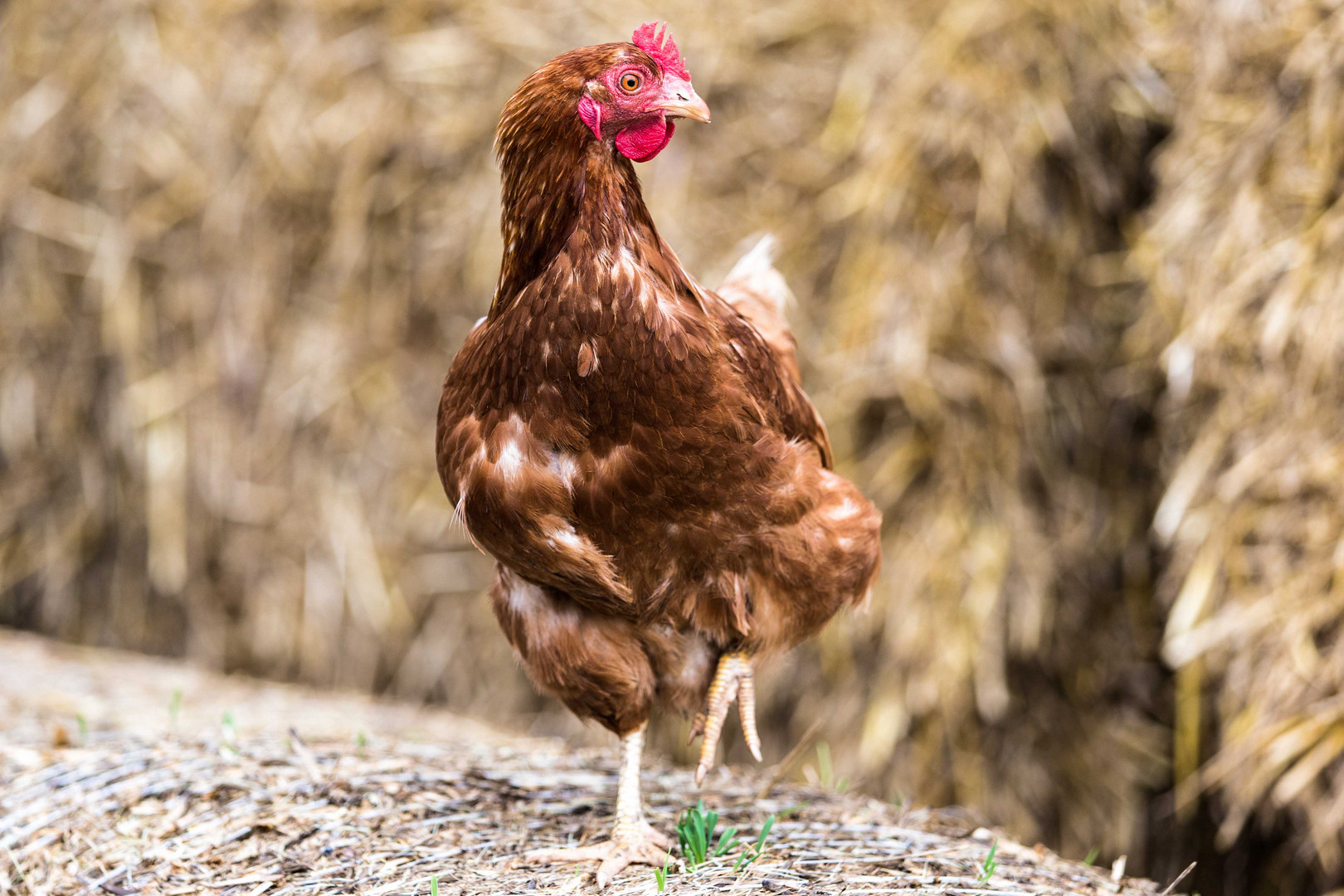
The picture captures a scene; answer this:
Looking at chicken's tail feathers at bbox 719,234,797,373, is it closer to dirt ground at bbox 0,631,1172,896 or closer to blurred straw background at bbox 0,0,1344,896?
blurred straw background at bbox 0,0,1344,896

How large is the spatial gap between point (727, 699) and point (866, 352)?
1.85 m

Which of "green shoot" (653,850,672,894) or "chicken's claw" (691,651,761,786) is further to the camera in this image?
"chicken's claw" (691,651,761,786)

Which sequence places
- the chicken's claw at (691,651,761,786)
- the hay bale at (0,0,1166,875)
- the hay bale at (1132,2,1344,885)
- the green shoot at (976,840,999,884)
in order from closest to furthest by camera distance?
1. the green shoot at (976,840,999,884)
2. the chicken's claw at (691,651,761,786)
3. the hay bale at (1132,2,1344,885)
4. the hay bale at (0,0,1166,875)

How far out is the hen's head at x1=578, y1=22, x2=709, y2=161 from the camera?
2143 mm

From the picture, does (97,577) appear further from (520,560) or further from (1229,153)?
(1229,153)

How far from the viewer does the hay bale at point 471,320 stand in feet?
13.2

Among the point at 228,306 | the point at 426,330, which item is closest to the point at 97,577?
the point at 228,306

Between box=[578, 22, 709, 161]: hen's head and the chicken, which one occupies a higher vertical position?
box=[578, 22, 709, 161]: hen's head

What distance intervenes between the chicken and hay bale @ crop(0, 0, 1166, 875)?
1.69 metres

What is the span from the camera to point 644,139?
7.25 feet

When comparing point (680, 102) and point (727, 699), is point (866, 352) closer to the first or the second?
point (727, 699)

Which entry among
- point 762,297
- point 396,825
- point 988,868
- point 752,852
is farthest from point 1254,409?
point 396,825

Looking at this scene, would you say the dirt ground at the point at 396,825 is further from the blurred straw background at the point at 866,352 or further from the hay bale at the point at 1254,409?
the hay bale at the point at 1254,409

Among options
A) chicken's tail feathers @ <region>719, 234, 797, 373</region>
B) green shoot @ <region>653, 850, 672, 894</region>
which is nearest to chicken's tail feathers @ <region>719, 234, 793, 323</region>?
chicken's tail feathers @ <region>719, 234, 797, 373</region>
